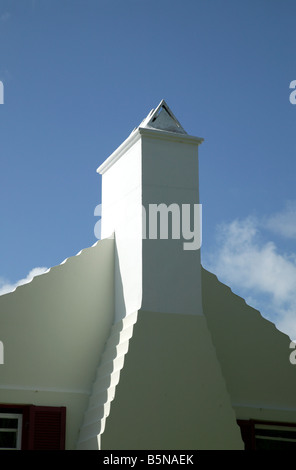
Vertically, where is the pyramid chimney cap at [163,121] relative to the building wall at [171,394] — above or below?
above

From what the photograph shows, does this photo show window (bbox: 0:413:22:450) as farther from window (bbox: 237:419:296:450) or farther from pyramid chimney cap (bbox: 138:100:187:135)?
pyramid chimney cap (bbox: 138:100:187:135)

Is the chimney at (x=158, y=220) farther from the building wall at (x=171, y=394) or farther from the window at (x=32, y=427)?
the window at (x=32, y=427)

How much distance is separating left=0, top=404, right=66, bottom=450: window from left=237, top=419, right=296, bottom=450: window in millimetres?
3112

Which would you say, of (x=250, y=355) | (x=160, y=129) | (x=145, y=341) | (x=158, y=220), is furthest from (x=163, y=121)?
(x=250, y=355)

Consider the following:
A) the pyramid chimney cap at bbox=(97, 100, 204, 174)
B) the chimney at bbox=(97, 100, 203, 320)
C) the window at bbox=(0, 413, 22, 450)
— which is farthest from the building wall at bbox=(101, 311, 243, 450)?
the pyramid chimney cap at bbox=(97, 100, 204, 174)

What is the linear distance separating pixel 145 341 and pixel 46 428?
2.00 meters

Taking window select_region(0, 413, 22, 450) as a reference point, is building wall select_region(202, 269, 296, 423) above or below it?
above

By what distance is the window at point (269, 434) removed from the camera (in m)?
13.9

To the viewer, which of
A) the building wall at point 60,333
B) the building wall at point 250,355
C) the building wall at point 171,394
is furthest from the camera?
the building wall at point 250,355

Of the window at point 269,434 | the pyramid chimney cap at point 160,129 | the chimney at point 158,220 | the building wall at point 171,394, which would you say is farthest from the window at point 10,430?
the pyramid chimney cap at point 160,129

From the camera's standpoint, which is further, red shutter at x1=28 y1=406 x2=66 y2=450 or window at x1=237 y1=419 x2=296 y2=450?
window at x1=237 y1=419 x2=296 y2=450

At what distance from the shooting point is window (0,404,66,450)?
12.6m

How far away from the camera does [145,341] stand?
42.5ft

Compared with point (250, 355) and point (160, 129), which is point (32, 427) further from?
point (160, 129)
